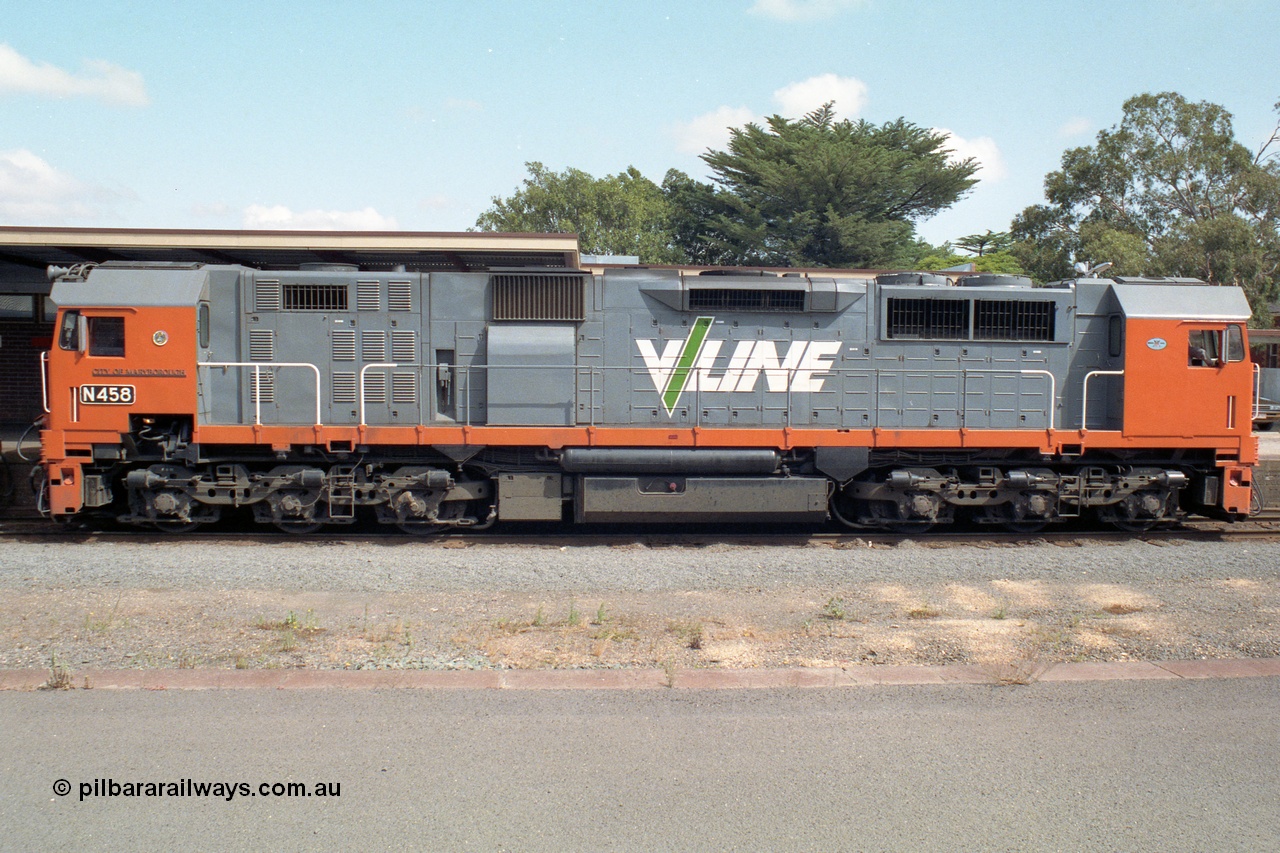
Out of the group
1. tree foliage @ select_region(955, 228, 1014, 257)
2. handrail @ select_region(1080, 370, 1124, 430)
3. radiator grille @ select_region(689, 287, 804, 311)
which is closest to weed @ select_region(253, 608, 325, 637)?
radiator grille @ select_region(689, 287, 804, 311)

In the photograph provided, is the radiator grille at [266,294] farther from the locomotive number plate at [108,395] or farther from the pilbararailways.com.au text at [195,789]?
the pilbararailways.com.au text at [195,789]

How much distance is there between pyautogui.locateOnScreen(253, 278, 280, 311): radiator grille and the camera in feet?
36.9

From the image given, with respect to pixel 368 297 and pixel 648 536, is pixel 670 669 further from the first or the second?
pixel 368 297

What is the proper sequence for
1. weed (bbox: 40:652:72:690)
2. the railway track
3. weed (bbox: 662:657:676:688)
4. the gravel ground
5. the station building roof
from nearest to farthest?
weed (bbox: 40:652:72:690) < weed (bbox: 662:657:676:688) < the gravel ground < the railway track < the station building roof

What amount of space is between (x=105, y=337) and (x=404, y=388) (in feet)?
11.7

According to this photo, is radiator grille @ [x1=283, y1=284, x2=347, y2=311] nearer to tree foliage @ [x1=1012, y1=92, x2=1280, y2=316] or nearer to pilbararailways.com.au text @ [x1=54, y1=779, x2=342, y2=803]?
pilbararailways.com.au text @ [x1=54, y1=779, x2=342, y2=803]

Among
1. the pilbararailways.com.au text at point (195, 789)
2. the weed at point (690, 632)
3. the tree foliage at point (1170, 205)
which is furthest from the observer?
the tree foliage at point (1170, 205)

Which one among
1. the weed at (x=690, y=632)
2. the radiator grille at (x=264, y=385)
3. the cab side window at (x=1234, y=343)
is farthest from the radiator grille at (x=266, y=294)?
the cab side window at (x=1234, y=343)

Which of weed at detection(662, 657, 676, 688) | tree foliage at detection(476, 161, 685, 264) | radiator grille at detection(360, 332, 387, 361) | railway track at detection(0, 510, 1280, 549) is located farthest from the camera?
tree foliage at detection(476, 161, 685, 264)

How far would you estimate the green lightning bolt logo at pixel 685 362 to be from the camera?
11477mm

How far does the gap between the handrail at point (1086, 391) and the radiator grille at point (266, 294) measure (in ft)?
33.4

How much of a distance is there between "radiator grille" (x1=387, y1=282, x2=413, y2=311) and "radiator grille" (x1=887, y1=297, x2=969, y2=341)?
20.5 ft

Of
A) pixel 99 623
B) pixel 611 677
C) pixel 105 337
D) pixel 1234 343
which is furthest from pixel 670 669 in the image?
pixel 1234 343

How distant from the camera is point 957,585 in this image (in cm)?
888
